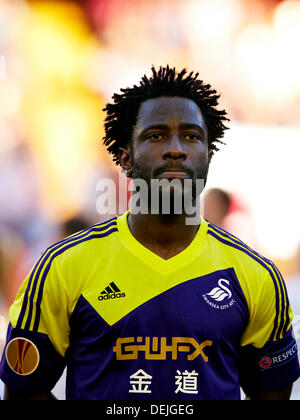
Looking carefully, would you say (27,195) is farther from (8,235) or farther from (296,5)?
(296,5)

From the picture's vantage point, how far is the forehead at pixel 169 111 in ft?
7.80

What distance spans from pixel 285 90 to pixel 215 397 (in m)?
4.57

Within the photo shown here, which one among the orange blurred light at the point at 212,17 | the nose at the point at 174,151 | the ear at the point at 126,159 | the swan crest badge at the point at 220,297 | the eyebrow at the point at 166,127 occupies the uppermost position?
the orange blurred light at the point at 212,17

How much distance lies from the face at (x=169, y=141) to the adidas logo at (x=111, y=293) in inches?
17.4

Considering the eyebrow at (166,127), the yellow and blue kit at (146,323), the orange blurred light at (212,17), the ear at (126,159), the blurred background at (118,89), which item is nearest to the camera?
the yellow and blue kit at (146,323)

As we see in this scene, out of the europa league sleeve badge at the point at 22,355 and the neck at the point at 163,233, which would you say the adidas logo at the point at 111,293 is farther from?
the europa league sleeve badge at the point at 22,355

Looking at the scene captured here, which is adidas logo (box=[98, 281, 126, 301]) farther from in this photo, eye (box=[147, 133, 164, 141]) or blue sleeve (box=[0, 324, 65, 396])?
eye (box=[147, 133, 164, 141])

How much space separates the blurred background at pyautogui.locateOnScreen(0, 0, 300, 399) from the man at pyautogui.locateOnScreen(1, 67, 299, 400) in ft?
10.3

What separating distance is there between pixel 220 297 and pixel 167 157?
0.60m

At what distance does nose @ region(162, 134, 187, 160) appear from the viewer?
226 centimetres

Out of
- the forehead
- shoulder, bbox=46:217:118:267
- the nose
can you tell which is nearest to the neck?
shoulder, bbox=46:217:118:267

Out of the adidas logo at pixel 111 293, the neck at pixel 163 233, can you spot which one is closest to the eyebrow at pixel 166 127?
the neck at pixel 163 233

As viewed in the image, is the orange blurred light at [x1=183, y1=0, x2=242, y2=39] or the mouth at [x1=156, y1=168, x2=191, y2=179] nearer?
the mouth at [x1=156, y1=168, x2=191, y2=179]
